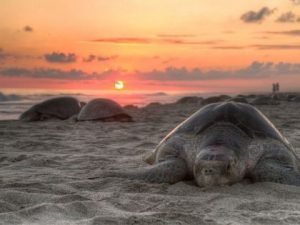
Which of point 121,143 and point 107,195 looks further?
point 121,143

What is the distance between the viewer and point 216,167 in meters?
3.51

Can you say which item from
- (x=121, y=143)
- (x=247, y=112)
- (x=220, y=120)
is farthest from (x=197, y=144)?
(x=121, y=143)

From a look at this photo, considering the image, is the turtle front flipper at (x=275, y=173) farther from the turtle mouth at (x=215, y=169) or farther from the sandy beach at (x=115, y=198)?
the turtle mouth at (x=215, y=169)

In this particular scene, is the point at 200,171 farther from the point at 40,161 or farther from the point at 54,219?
the point at 40,161

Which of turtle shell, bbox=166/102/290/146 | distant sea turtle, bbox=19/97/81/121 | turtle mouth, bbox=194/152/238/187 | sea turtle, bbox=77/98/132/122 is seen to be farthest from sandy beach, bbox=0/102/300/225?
distant sea turtle, bbox=19/97/81/121

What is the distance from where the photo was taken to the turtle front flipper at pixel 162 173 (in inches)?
151

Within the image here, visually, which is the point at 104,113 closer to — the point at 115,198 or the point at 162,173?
the point at 162,173

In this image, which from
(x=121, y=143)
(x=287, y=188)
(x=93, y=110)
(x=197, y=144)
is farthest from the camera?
(x=93, y=110)

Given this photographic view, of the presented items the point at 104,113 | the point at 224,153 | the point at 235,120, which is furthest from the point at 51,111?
the point at 224,153

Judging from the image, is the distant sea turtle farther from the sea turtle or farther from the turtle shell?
the turtle shell

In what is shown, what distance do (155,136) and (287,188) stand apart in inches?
167

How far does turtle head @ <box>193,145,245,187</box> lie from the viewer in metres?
3.52

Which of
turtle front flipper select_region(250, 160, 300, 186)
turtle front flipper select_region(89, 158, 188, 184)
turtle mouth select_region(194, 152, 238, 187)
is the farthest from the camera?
turtle front flipper select_region(89, 158, 188, 184)

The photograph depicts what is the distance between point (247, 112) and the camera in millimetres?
4309
